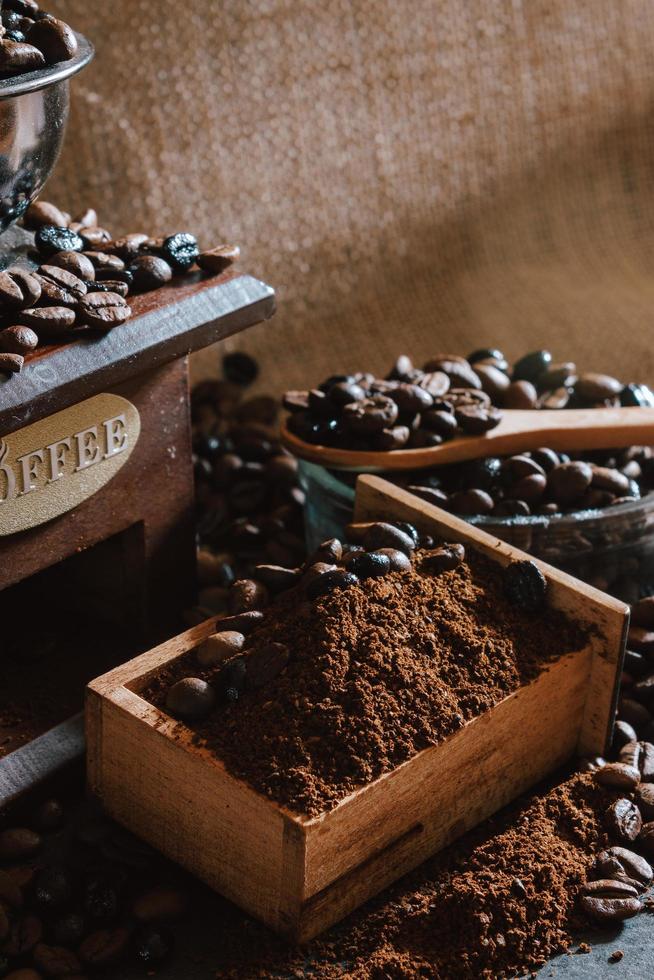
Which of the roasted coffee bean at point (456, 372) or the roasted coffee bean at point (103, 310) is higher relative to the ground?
the roasted coffee bean at point (103, 310)

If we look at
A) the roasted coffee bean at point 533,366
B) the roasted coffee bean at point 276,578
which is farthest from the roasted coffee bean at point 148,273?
the roasted coffee bean at point 533,366

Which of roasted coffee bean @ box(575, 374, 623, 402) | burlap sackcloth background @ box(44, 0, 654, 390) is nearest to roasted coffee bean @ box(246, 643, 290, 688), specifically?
roasted coffee bean @ box(575, 374, 623, 402)

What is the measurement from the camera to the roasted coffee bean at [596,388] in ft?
6.72

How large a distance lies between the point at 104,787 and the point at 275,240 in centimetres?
147

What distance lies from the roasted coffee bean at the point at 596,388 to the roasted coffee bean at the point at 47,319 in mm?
911

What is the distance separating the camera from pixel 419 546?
166 cm

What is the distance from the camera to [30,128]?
142 centimetres

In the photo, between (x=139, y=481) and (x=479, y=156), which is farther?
(x=479, y=156)

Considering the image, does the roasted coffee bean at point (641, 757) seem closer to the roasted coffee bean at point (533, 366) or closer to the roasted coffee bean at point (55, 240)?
the roasted coffee bean at point (533, 366)

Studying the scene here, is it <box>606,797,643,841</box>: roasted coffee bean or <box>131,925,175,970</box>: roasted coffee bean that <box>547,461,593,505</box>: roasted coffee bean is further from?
<box>131,925,175,970</box>: roasted coffee bean

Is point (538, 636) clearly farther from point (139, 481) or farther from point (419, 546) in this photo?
point (139, 481)

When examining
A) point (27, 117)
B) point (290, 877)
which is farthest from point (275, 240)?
point (290, 877)

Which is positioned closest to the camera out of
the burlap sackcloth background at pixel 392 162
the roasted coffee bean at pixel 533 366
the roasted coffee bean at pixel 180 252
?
the roasted coffee bean at pixel 180 252

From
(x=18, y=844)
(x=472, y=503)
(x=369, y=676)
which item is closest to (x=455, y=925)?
(x=369, y=676)
